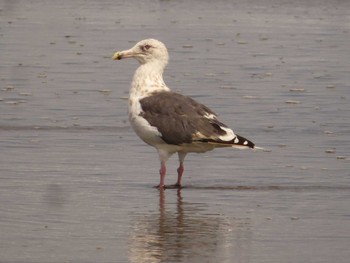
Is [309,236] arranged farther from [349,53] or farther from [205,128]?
[349,53]

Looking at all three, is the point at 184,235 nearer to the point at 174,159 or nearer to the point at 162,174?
the point at 162,174

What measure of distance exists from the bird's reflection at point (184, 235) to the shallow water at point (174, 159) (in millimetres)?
17

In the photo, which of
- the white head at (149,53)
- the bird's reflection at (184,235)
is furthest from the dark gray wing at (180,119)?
the bird's reflection at (184,235)

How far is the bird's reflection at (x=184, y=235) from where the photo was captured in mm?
9438

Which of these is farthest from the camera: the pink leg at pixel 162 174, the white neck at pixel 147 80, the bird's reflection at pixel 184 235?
the white neck at pixel 147 80

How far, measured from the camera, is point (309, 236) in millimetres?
10234

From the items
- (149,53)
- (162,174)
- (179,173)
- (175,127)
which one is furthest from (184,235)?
(149,53)

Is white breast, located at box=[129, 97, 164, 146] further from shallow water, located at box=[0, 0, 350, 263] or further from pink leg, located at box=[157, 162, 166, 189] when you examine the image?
shallow water, located at box=[0, 0, 350, 263]

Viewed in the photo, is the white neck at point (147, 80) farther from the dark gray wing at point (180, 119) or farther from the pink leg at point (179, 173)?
the pink leg at point (179, 173)

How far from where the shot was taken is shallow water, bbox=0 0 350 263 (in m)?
10.0

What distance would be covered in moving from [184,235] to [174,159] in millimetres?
3861

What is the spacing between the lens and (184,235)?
10.2 m

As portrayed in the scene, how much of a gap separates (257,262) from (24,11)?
18451 millimetres

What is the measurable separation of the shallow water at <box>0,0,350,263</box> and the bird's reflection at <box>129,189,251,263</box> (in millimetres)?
17
